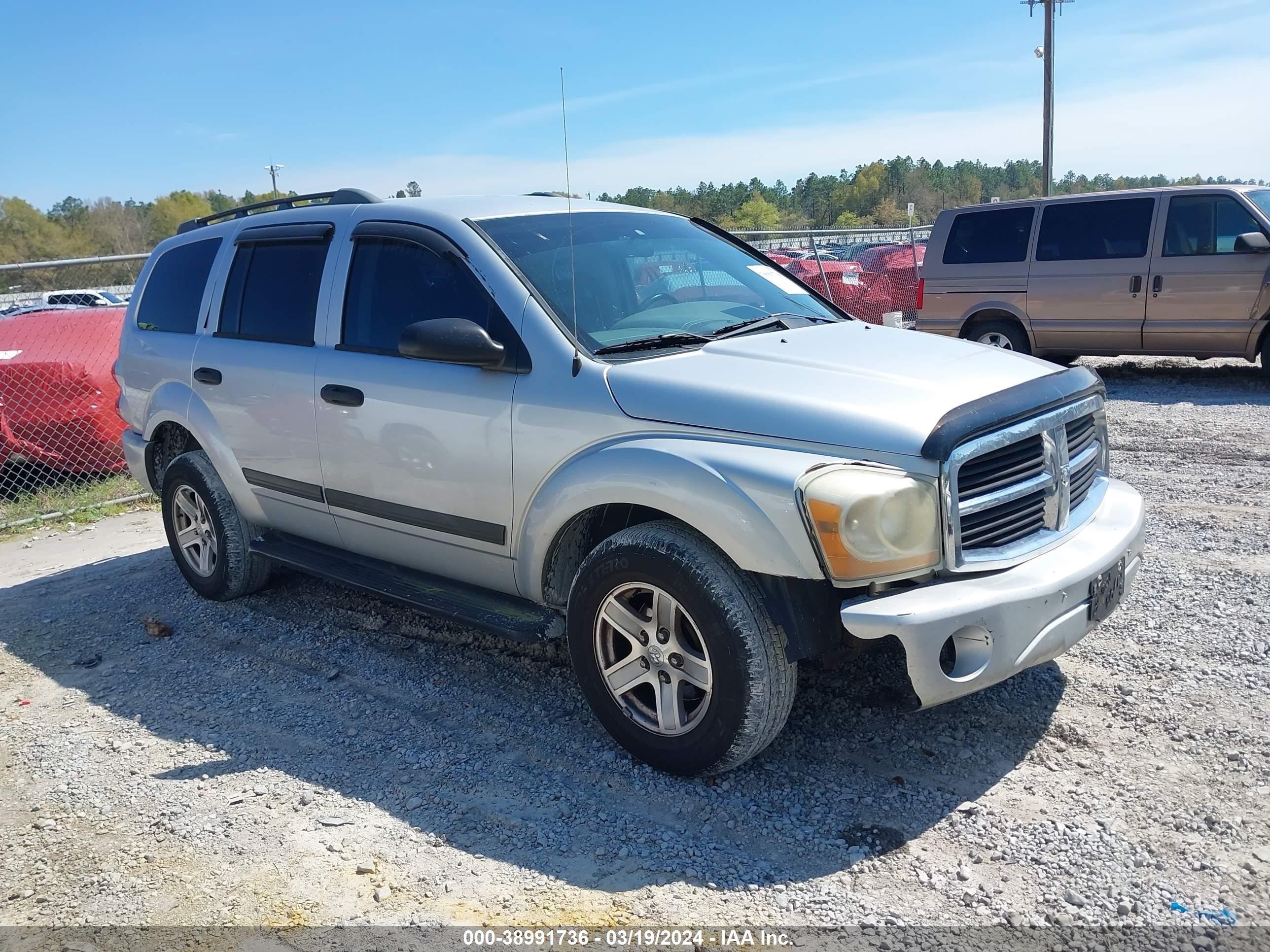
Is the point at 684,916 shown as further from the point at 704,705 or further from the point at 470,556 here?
the point at 470,556

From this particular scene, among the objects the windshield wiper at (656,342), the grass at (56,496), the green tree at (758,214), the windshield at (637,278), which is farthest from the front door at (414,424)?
the green tree at (758,214)

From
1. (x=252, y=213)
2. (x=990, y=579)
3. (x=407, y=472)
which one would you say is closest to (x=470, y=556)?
(x=407, y=472)

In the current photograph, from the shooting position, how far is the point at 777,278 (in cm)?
479

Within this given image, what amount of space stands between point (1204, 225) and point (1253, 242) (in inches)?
21.5

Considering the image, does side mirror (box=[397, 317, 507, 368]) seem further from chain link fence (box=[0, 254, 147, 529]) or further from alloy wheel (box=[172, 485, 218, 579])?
chain link fence (box=[0, 254, 147, 529])

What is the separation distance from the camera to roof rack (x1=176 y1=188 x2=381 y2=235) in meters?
4.85

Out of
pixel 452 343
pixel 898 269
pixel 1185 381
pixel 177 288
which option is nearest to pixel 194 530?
pixel 177 288

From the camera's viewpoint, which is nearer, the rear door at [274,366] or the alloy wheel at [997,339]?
the rear door at [274,366]

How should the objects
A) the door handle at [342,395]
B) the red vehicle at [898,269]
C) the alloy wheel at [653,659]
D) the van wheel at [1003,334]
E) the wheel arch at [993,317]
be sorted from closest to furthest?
1. the alloy wheel at [653,659]
2. the door handle at [342,395]
3. the wheel arch at [993,317]
4. the van wheel at [1003,334]
5. the red vehicle at [898,269]

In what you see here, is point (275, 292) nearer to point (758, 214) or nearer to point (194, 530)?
point (194, 530)

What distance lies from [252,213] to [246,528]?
172 cm

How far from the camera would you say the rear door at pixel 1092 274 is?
34.8ft

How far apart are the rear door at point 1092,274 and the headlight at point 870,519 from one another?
8.94 m

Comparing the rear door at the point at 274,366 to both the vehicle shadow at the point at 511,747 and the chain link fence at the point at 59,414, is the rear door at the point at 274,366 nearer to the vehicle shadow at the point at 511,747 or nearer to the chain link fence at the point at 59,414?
the vehicle shadow at the point at 511,747
